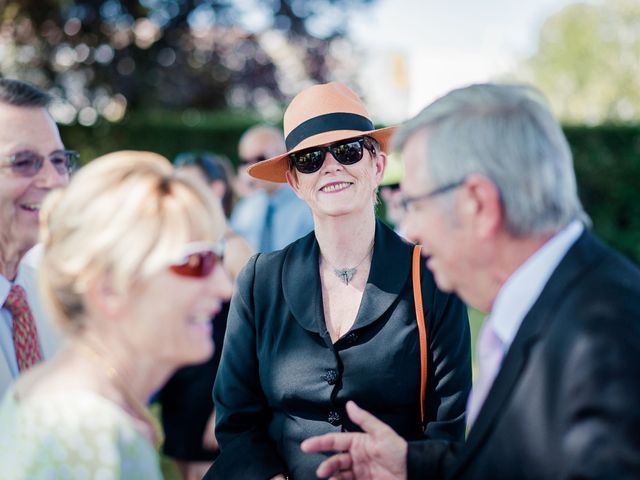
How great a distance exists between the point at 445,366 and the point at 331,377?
1.36 ft

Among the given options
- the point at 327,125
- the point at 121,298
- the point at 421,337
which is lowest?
the point at 421,337

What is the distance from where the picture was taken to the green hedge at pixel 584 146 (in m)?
15.3

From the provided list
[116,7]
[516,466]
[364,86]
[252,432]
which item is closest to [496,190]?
[516,466]

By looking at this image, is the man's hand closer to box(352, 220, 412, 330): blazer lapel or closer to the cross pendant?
box(352, 220, 412, 330): blazer lapel

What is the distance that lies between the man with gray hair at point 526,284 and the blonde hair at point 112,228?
26.8 inches

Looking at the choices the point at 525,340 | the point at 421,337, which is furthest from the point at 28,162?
the point at 525,340

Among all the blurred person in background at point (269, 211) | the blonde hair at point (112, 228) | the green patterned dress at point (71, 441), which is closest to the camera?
the green patterned dress at point (71, 441)

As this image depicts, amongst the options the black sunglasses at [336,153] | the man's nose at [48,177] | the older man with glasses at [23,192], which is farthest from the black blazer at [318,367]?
the man's nose at [48,177]

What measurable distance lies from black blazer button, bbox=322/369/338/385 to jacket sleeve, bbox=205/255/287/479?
1.02 feet

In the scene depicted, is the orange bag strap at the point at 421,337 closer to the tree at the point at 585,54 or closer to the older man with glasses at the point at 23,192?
the older man with glasses at the point at 23,192

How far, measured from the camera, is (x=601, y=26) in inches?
2238

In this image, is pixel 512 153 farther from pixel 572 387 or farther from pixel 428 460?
pixel 428 460

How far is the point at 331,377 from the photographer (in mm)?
2609

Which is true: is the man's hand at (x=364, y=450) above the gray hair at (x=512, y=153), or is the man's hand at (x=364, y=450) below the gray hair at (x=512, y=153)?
below
